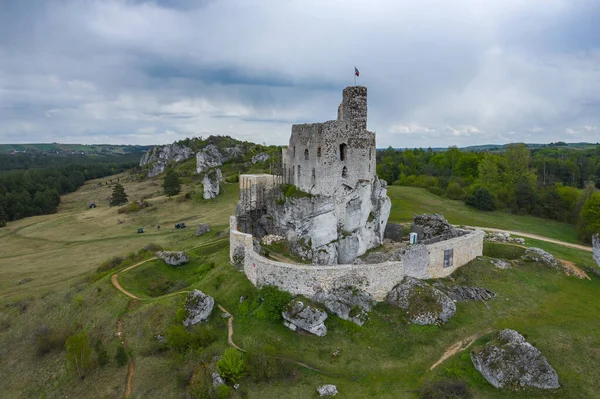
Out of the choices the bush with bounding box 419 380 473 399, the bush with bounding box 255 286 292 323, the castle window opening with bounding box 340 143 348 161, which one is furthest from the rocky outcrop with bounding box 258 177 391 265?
the bush with bounding box 419 380 473 399

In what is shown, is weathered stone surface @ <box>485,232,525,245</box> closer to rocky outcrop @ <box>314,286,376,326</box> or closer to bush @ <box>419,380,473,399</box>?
rocky outcrop @ <box>314,286,376,326</box>

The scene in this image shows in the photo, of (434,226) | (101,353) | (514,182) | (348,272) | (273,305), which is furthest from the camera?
(514,182)

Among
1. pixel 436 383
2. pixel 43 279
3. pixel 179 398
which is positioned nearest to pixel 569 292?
pixel 436 383

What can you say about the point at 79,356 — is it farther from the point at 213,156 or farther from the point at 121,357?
the point at 213,156

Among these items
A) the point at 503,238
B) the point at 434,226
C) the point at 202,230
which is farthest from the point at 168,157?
the point at 503,238

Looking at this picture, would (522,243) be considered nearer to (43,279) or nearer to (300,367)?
(300,367)

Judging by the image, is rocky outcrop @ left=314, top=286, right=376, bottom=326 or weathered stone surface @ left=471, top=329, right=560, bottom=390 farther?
rocky outcrop @ left=314, top=286, right=376, bottom=326
